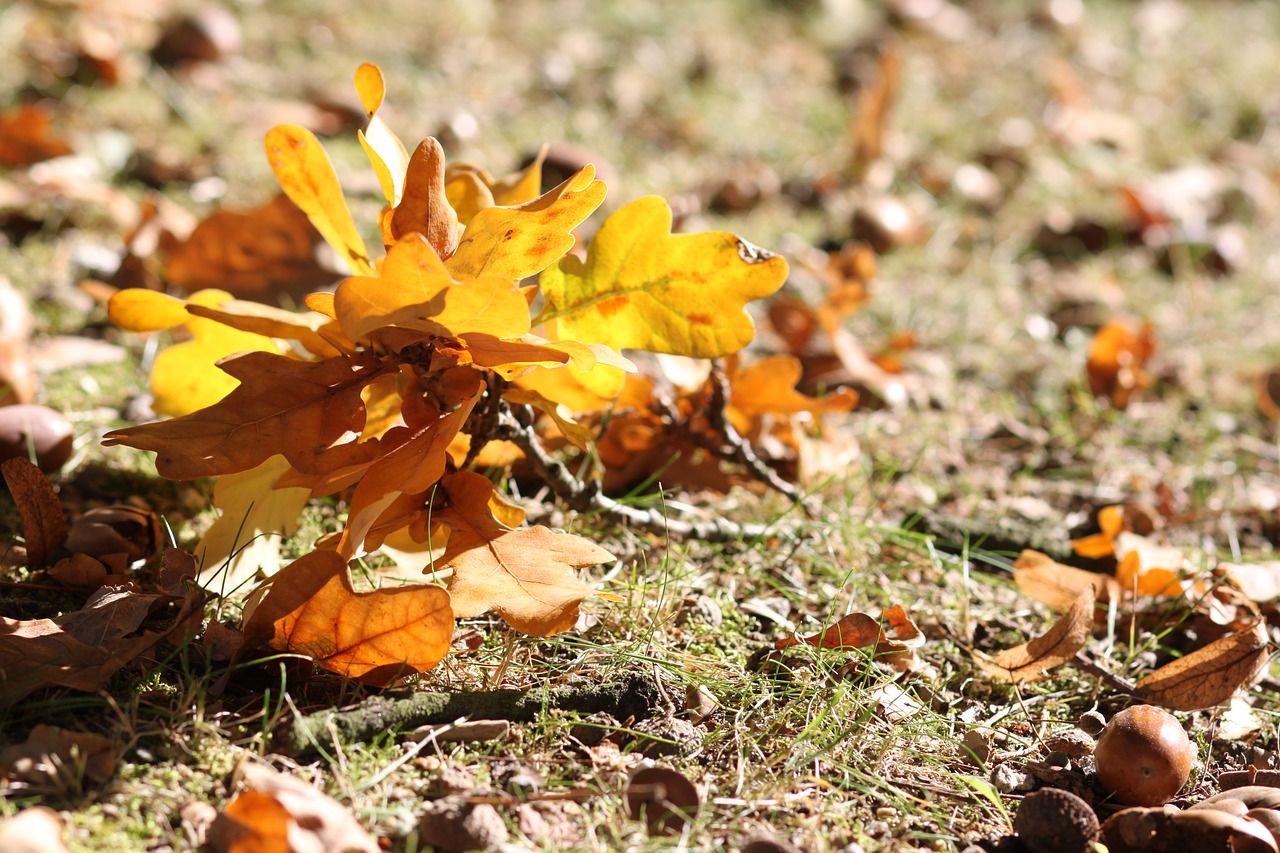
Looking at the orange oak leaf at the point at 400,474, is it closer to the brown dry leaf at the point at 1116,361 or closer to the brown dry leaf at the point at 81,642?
the brown dry leaf at the point at 81,642

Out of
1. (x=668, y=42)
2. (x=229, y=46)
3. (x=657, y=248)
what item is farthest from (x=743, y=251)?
(x=668, y=42)

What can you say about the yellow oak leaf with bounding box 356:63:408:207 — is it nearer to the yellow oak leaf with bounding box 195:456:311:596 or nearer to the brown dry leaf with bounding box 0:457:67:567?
the yellow oak leaf with bounding box 195:456:311:596

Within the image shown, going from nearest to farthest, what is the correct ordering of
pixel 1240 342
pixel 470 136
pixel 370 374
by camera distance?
pixel 370 374
pixel 1240 342
pixel 470 136

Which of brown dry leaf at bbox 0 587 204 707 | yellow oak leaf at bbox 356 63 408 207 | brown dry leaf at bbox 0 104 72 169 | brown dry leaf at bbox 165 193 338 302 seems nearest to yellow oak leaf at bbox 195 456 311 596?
brown dry leaf at bbox 0 587 204 707

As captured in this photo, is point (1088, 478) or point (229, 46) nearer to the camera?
point (1088, 478)

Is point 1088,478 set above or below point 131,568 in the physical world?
below

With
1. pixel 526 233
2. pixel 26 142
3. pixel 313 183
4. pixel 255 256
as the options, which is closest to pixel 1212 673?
pixel 526 233

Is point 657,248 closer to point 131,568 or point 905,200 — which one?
point 131,568
